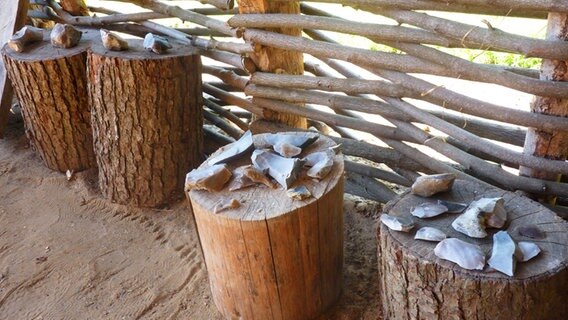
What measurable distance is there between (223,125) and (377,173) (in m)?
1.06

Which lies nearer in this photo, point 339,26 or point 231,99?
point 339,26

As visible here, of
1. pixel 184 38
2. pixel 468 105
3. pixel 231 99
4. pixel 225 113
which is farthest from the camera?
pixel 225 113

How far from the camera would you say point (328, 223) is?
1.77 meters

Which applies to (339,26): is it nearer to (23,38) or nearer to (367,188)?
(367,188)

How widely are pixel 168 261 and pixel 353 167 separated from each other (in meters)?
0.99

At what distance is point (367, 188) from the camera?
2549 mm

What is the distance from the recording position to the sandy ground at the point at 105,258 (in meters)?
2.13

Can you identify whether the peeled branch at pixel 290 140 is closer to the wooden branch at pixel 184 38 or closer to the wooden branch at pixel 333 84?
the wooden branch at pixel 333 84

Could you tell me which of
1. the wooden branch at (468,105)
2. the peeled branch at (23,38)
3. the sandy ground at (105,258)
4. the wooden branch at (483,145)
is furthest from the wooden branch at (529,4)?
the peeled branch at (23,38)

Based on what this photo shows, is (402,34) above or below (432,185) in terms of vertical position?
above

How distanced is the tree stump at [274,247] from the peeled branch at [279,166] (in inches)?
1.4

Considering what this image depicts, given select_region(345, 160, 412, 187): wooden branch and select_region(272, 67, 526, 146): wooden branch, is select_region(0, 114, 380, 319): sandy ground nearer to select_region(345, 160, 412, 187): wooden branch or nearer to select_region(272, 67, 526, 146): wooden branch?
select_region(345, 160, 412, 187): wooden branch

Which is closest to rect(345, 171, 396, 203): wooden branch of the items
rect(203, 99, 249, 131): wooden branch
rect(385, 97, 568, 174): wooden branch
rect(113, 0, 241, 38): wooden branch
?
rect(385, 97, 568, 174): wooden branch

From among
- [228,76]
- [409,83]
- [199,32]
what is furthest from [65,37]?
[409,83]
